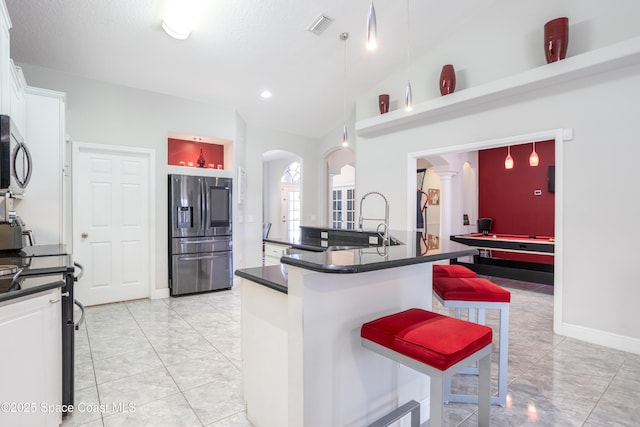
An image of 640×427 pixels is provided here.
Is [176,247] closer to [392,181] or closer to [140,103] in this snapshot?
[140,103]

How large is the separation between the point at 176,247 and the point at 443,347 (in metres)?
4.21

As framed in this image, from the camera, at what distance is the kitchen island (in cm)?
138

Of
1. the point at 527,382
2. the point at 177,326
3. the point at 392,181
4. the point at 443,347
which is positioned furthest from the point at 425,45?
the point at 177,326

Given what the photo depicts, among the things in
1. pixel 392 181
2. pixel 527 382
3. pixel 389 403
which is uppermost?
pixel 392 181

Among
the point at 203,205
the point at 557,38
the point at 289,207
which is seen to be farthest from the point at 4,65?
the point at 289,207

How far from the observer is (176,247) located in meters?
4.58

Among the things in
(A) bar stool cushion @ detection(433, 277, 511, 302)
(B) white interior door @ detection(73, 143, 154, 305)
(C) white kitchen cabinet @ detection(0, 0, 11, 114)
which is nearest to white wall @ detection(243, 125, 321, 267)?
(B) white interior door @ detection(73, 143, 154, 305)

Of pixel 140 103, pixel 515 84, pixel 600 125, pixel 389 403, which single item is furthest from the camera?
pixel 140 103

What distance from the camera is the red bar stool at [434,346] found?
3.91ft

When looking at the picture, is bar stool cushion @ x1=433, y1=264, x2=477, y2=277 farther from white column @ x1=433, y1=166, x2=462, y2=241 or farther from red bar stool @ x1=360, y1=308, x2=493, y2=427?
white column @ x1=433, y1=166, x2=462, y2=241

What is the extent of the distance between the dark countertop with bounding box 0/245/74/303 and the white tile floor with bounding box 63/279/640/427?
914 millimetres

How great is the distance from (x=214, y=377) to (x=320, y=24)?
12.1 feet

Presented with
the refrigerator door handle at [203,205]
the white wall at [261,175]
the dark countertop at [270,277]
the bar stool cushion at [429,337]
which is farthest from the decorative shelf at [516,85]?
the dark countertop at [270,277]

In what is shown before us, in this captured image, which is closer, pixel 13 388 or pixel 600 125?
pixel 13 388
